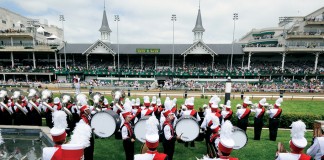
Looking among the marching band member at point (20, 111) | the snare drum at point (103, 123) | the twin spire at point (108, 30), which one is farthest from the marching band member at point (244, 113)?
the twin spire at point (108, 30)

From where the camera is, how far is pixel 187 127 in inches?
251

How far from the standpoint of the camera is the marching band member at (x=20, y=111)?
9.21m

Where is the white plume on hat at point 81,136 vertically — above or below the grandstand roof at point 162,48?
below

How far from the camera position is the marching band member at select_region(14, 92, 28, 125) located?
9208 millimetres

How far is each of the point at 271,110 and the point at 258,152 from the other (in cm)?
188

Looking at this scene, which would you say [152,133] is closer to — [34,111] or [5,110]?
[34,111]

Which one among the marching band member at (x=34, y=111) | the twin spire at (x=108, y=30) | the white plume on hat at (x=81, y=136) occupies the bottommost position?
the marching band member at (x=34, y=111)

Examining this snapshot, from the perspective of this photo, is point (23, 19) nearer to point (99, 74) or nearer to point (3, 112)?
point (99, 74)

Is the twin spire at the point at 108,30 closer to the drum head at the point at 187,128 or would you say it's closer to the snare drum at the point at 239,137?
the drum head at the point at 187,128

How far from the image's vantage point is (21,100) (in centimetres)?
934

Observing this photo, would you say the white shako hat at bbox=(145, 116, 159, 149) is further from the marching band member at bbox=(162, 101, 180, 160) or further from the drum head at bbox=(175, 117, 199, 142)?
the drum head at bbox=(175, 117, 199, 142)

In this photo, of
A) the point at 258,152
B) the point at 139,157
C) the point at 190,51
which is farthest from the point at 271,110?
the point at 190,51

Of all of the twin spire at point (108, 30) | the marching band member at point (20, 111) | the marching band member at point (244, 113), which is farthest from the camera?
the twin spire at point (108, 30)

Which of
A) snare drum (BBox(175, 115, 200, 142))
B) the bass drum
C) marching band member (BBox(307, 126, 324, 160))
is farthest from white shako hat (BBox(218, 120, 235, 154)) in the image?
the bass drum
